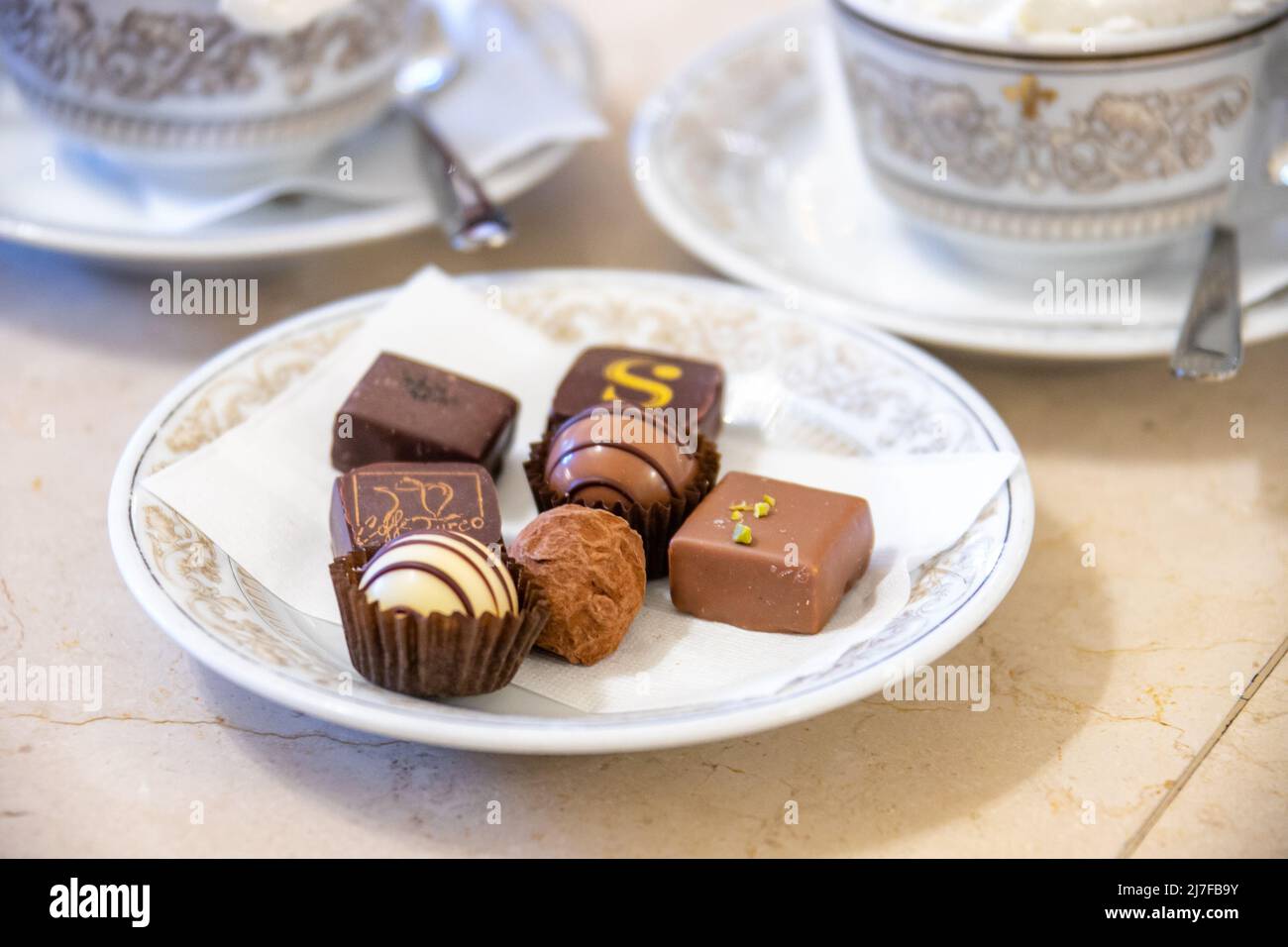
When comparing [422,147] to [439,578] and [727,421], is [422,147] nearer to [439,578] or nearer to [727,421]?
[727,421]

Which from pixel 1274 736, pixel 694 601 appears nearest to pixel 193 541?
pixel 694 601

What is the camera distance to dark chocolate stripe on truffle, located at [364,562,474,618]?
0.89m

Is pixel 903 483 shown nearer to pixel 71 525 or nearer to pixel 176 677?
pixel 176 677

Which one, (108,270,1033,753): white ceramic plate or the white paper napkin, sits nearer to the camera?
(108,270,1033,753): white ceramic plate

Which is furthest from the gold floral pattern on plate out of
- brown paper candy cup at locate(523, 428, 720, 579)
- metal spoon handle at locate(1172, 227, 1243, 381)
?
metal spoon handle at locate(1172, 227, 1243, 381)

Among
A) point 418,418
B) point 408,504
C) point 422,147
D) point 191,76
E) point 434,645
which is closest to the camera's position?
point 434,645

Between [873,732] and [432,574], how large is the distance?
1.10 ft

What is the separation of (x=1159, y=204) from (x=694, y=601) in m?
0.64

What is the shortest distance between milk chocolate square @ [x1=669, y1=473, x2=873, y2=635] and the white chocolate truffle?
143 mm

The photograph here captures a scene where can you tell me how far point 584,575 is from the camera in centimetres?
95

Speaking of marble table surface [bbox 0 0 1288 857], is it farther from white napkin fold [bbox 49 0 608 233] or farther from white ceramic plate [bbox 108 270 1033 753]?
white napkin fold [bbox 49 0 608 233]

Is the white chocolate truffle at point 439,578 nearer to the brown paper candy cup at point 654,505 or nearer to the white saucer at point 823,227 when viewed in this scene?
the brown paper candy cup at point 654,505

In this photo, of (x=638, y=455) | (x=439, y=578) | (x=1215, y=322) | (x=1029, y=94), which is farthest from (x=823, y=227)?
(x=439, y=578)

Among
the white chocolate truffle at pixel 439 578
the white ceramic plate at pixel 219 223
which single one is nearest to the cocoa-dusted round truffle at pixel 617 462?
the white chocolate truffle at pixel 439 578
